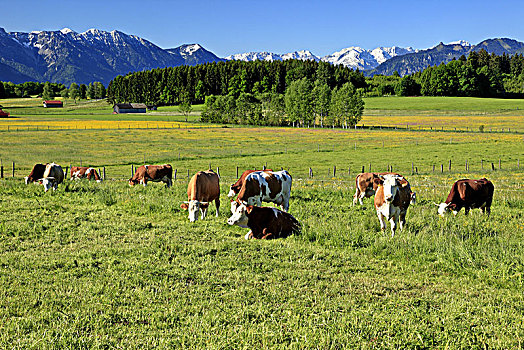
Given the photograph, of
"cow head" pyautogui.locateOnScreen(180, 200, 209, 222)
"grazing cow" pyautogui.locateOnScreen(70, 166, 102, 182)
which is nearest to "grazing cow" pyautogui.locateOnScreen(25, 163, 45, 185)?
"grazing cow" pyautogui.locateOnScreen(70, 166, 102, 182)

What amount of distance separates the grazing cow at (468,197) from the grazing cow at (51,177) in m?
18.5

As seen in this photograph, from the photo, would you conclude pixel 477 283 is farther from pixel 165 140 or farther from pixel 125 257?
pixel 165 140

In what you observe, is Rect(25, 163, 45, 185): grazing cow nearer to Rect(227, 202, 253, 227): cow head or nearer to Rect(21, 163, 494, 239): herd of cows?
Rect(21, 163, 494, 239): herd of cows

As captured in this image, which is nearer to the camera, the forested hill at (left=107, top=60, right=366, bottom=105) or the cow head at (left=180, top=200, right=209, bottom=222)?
the cow head at (left=180, top=200, right=209, bottom=222)

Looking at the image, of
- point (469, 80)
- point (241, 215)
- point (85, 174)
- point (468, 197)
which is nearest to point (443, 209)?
point (468, 197)

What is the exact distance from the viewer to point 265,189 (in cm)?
1551

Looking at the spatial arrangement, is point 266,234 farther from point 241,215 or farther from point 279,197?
point 279,197

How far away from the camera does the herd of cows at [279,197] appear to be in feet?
41.5

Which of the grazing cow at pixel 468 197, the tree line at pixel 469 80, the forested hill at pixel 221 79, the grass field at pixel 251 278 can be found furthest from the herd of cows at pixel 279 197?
the tree line at pixel 469 80

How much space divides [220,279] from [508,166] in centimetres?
3937

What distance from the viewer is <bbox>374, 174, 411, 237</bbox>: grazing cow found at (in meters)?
12.9

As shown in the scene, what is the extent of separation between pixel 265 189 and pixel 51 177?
43.6ft

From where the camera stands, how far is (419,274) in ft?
31.6

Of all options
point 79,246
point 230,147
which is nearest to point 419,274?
point 79,246
